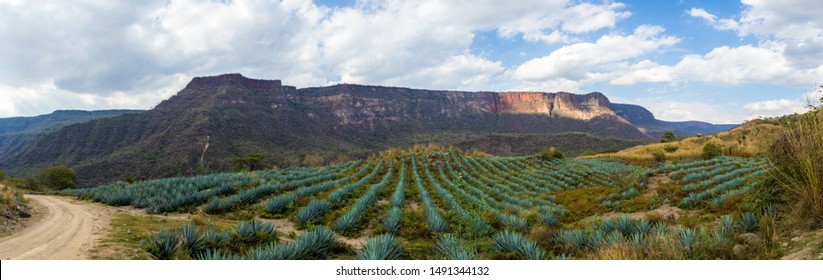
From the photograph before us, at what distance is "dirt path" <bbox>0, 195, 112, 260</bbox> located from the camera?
15.4ft

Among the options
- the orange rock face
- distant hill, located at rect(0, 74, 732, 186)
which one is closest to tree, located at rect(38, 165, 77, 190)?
distant hill, located at rect(0, 74, 732, 186)

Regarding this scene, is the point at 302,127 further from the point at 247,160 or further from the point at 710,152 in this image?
the point at 710,152

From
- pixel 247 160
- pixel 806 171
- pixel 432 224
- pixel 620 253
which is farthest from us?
pixel 247 160

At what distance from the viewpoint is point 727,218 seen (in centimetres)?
571

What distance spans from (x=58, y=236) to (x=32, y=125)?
22776cm

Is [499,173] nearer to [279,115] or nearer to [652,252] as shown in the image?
[652,252]

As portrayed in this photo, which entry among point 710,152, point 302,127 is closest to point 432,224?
point 710,152

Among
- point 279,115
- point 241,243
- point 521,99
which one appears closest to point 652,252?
point 241,243

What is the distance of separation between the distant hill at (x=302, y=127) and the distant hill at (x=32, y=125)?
34.1 metres

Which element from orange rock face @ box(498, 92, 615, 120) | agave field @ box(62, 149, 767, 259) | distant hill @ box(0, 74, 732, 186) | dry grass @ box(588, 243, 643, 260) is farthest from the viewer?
orange rock face @ box(498, 92, 615, 120)

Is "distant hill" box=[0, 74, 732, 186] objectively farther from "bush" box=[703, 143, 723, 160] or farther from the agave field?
"bush" box=[703, 143, 723, 160]

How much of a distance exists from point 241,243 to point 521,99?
6819 inches

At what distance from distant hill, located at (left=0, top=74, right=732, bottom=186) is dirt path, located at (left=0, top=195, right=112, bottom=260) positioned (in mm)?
21623

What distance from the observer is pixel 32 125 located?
16688cm
